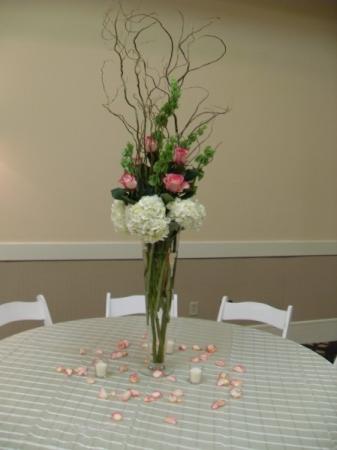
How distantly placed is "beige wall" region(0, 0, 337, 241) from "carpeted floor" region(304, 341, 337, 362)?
2.89ft

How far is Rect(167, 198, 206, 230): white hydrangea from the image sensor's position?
4.07 ft

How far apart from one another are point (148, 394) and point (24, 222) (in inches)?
74.3

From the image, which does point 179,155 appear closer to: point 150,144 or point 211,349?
point 150,144

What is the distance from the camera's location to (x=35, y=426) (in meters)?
1.06

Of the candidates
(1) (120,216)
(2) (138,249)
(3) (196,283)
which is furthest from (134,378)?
(3) (196,283)

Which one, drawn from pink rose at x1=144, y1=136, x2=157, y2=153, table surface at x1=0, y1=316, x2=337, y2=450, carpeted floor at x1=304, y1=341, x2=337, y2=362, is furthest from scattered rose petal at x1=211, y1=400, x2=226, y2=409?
carpeted floor at x1=304, y1=341, x2=337, y2=362

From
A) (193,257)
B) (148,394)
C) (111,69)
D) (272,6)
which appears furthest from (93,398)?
(272,6)

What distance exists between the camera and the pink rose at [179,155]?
128 centimetres

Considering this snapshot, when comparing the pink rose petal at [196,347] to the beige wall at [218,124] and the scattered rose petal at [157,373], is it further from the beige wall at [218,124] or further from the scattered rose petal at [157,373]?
the beige wall at [218,124]

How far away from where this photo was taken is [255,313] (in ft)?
6.75

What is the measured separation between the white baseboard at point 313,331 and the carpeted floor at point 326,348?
41mm

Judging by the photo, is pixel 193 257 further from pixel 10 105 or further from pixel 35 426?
pixel 35 426

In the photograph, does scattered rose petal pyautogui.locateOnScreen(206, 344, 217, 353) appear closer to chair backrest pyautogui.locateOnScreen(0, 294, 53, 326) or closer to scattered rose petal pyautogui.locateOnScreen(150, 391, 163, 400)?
scattered rose petal pyautogui.locateOnScreen(150, 391, 163, 400)

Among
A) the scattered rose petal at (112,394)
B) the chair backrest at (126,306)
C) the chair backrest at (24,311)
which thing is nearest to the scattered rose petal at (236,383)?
the scattered rose petal at (112,394)
